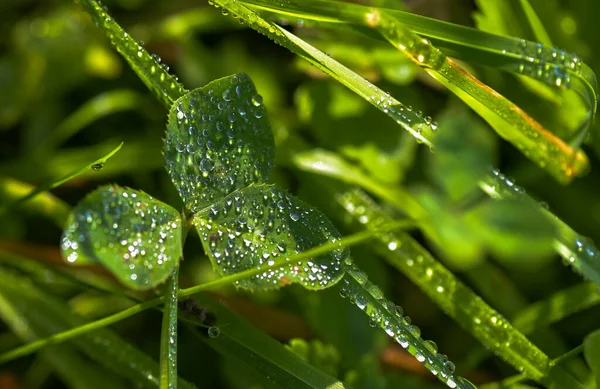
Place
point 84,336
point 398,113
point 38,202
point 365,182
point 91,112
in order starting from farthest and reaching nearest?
point 91,112 < point 38,202 < point 365,182 < point 84,336 < point 398,113

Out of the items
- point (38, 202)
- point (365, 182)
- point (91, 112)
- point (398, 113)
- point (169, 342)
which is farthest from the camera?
point (91, 112)

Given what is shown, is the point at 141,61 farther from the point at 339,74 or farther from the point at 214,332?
the point at 214,332

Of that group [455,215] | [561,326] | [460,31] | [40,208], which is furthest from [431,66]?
[40,208]

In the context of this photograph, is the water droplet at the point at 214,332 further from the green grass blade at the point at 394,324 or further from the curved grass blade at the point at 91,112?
the curved grass blade at the point at 91,112

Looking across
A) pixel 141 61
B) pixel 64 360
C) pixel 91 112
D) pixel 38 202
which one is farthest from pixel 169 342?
pixel 91 112

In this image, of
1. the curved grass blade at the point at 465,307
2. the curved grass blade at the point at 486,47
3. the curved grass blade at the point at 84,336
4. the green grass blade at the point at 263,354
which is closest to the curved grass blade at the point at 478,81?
the curved grass blade at the point at 486,47

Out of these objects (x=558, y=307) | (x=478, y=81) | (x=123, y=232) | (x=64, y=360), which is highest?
(x=478, y=81)

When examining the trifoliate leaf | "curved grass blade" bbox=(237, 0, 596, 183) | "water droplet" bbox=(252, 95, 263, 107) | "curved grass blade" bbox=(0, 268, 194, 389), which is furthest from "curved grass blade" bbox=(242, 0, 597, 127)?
"curved grass blade" bbox=(0, 268, 194, 389)
